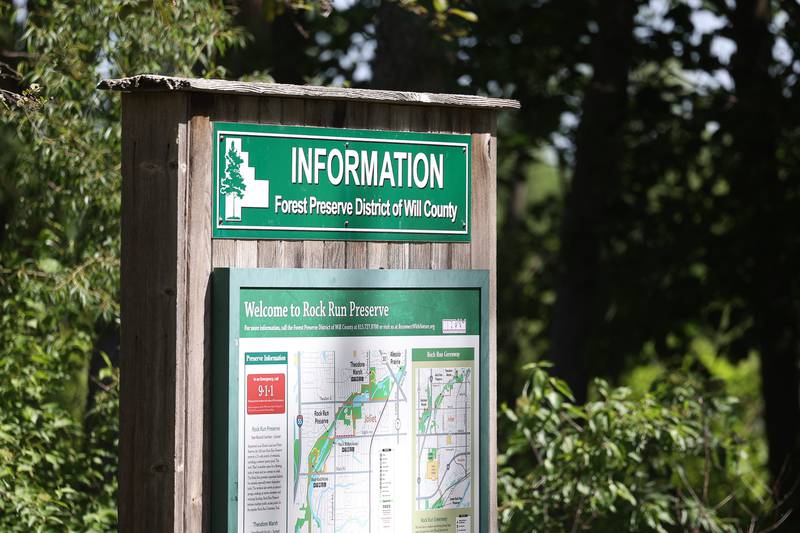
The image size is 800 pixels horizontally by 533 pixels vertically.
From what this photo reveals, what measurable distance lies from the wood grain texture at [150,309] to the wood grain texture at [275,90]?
6cm

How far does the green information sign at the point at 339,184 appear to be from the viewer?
11.5 ft

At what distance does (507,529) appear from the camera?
5680mm

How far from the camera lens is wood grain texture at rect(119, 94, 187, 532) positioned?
11.3ft

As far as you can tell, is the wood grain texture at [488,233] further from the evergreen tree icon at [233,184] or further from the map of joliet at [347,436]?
the evergreen tree icon at [233,184]

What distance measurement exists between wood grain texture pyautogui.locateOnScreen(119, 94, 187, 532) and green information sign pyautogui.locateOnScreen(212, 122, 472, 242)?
0.15 meters

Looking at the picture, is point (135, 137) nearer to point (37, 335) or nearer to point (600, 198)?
point (37, 335)

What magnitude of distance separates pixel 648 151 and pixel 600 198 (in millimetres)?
529

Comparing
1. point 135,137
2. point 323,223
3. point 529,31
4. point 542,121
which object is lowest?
point 323,223

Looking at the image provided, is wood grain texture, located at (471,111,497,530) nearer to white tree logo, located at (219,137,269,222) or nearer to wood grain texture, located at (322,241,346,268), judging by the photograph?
wood grain texture, located at (322,241,346,268)

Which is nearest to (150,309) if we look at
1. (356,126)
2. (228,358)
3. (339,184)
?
(228,358)

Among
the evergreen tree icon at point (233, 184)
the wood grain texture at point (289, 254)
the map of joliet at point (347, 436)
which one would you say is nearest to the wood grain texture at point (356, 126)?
the wood grain texture at point (289, 254)

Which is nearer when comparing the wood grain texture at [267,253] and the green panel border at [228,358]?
the green panel border at [228,358]

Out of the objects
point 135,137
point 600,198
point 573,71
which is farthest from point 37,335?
point 573,71

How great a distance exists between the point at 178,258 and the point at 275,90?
23.4 inches
